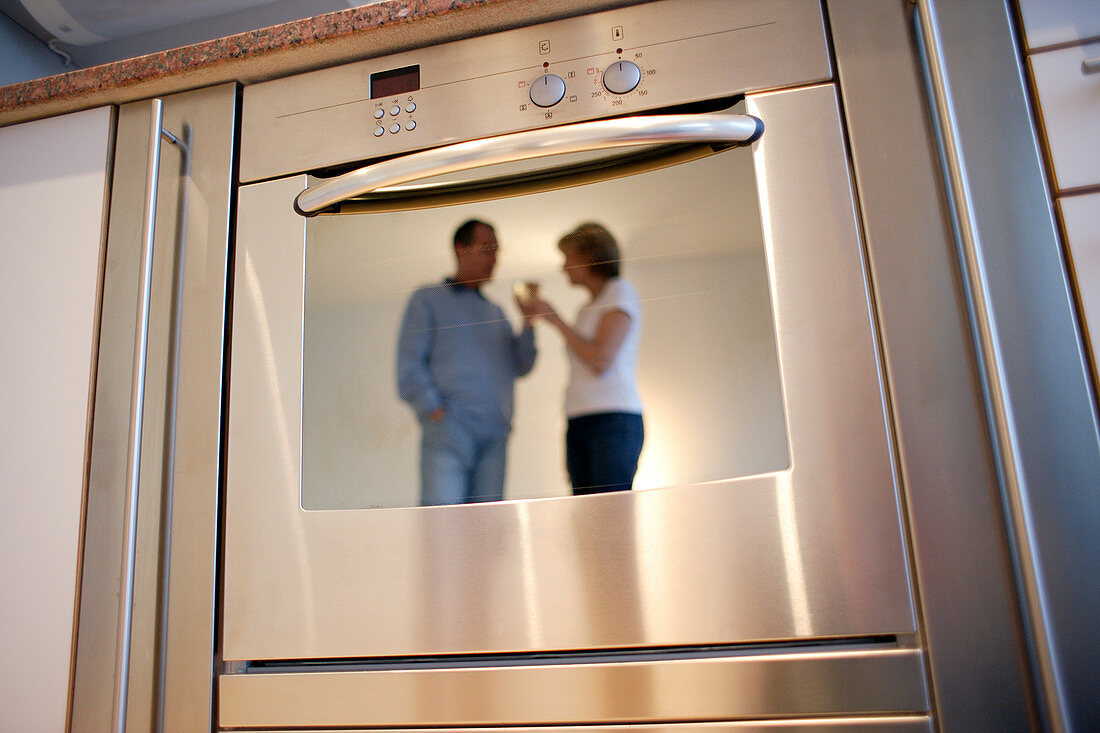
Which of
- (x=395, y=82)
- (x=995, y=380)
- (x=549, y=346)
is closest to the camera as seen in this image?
(x=995, y=380)

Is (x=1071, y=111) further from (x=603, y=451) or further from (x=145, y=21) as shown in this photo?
(x=145, y=21)

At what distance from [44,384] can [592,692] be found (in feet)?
2.32

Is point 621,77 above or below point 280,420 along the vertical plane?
above

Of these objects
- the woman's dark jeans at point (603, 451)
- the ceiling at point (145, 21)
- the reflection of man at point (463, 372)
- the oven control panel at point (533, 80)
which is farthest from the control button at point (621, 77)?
the ceiling at point (145, 21)

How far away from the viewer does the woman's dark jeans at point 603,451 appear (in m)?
0.64

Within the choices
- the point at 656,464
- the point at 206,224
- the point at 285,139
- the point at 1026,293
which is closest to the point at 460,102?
the point at 285,139

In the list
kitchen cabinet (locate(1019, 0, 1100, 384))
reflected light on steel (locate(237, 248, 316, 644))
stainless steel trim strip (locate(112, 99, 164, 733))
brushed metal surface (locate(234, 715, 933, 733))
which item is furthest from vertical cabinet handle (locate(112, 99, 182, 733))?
kitchen cabinet (locate(1019, 0, 1100, 384))

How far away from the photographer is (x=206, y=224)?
788 mm

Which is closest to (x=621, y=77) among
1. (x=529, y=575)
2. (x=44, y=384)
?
(x=529, y=575)

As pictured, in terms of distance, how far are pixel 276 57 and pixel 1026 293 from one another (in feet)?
2.72

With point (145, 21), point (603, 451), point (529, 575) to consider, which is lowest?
point (529, 575)

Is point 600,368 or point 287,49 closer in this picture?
point 600,368

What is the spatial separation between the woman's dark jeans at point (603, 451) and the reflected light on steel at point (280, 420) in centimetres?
29

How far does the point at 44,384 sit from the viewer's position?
775 millimetres
